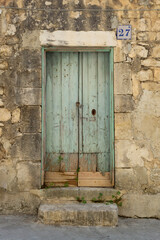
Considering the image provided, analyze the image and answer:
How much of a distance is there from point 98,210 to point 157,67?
7.06 feet

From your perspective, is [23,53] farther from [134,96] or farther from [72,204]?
[72,204]

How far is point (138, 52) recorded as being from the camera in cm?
390

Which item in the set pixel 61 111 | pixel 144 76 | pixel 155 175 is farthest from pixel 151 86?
pixel 61 111

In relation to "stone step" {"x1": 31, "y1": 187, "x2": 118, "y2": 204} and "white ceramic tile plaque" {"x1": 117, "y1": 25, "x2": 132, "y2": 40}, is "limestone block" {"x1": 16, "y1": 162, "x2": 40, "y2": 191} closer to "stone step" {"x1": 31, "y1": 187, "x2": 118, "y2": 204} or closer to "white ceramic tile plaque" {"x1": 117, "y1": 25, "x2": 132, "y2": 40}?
"stone step" {"x1": 31, "y1": 187, "x2": 118, "y2": 204}

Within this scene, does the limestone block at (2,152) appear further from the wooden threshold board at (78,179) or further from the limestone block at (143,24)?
the limestone block at (143,24)

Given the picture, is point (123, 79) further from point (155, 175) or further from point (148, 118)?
point (155, 175)

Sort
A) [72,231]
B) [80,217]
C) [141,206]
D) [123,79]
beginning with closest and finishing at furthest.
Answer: [72,231], [80,217], [141,206], [123,79]

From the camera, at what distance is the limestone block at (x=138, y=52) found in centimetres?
389

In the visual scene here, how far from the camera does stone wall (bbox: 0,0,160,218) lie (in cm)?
382

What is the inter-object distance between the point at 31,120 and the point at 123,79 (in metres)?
1.45

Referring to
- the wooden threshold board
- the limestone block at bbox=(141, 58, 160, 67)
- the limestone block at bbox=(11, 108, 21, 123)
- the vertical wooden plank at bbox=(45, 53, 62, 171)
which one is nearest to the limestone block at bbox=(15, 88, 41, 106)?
the limestone block at bbox=(11, 108, 21, 123)

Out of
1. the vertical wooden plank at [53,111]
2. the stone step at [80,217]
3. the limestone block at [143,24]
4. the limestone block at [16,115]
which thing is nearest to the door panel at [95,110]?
the vertical wooden plank at [53,111]

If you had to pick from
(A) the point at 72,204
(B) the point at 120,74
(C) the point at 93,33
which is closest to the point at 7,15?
(C) the point at 93,33

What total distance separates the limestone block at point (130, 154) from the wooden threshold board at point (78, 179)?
13.0 inches
